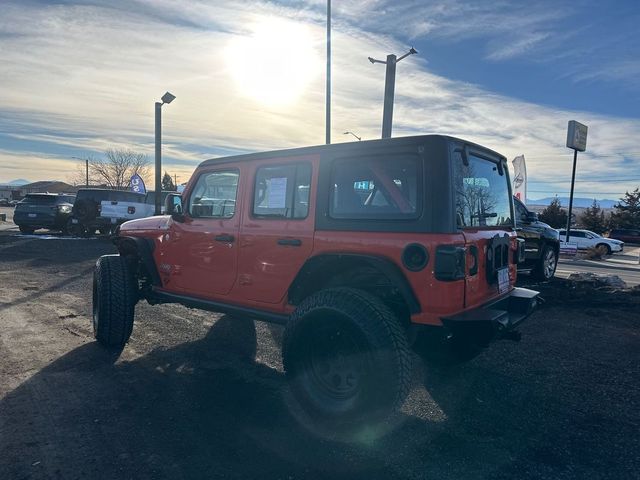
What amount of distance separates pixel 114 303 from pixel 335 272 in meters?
2.52

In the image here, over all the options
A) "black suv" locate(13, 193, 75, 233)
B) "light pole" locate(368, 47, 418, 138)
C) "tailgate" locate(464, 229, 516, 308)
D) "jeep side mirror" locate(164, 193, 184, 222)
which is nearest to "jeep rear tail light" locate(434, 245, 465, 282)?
"tailgate" locate(464, 229, 516, 308)

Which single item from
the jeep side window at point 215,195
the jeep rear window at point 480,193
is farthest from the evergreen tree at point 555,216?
the jeep side window at point 215,195

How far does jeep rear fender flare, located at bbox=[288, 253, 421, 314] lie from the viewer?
3195mm

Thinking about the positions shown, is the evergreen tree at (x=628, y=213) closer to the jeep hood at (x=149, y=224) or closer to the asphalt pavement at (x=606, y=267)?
the asphalt pavement at (x=606, y=267)

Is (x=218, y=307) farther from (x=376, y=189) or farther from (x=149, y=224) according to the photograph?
(x=376, y=189)

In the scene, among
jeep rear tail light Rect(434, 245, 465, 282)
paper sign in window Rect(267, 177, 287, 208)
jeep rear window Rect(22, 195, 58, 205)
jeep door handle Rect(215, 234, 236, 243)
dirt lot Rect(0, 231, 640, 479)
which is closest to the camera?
dirt lot Rect(0, 231, 640, 479)

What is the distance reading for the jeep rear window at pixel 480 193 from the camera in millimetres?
3331

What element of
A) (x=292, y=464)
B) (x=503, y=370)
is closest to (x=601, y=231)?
(x=503, y=370)

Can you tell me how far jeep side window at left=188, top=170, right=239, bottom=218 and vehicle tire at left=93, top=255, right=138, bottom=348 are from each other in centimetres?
108

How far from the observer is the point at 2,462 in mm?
2795

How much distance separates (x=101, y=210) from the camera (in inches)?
689

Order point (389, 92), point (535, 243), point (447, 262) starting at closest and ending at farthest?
point (447, 262) < point (535, 243) < point (389, 92)

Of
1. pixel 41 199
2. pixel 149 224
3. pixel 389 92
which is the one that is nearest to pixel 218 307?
pixel 149 224

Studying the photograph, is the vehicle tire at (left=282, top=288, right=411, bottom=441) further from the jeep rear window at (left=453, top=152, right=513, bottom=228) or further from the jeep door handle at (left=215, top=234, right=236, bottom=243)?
the jeep door handle at (left=215, top=234, right=236, bottom=243)
